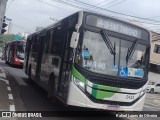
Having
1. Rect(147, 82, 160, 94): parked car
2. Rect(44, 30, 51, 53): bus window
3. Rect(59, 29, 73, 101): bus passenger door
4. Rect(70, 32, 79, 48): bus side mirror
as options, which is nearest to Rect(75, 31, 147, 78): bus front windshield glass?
Rect(70, 32, 79, 48): bus side mirror

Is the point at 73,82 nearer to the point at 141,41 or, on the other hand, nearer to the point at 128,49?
the point at 128,49

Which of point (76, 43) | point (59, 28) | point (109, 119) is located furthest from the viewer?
point (59, 28)

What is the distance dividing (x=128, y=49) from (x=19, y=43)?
25081 millimetres

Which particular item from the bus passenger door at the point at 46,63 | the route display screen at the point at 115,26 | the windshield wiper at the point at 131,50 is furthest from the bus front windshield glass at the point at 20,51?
the windshield wiper at the point at 131,50

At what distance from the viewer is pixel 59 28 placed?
1124 centimetres

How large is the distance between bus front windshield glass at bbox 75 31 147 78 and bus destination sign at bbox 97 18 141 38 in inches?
11.7

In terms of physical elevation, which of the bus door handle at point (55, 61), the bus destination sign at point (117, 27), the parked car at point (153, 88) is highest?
the bus destination sign at point (117, 27)

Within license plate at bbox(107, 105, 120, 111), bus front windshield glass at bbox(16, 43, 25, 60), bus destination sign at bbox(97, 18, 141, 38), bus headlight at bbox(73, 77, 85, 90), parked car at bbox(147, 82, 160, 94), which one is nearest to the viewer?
bus headlight at bbox(73, 77, 85, 90)

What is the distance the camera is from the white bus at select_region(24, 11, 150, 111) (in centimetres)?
890

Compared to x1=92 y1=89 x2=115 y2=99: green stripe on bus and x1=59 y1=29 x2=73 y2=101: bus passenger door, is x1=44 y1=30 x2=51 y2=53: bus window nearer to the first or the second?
x1=59 y1=29 x2=73 y2=101: bus passenger door

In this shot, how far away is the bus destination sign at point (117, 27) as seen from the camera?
941 centimetres

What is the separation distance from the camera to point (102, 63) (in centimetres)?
910

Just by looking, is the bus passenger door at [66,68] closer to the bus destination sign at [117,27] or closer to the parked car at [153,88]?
the bus destination sign at [117,27]

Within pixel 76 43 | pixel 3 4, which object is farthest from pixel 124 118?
pixel 3 4
